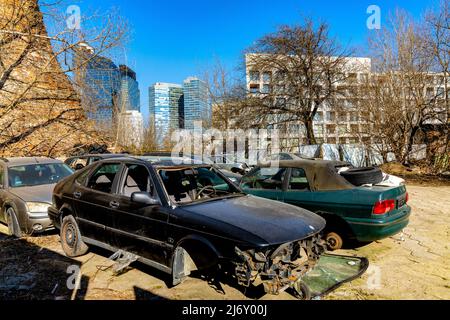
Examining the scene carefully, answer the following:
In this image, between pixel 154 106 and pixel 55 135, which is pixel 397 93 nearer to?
pixel 55 135

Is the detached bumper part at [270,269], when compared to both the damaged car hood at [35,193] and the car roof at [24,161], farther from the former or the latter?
the car roof at [24,161]

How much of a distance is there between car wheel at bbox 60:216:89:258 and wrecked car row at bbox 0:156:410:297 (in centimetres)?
2

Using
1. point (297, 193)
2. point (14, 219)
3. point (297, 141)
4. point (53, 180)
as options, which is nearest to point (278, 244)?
point (297, 193)

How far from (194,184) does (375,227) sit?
2.76 m

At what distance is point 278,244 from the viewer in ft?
9.50

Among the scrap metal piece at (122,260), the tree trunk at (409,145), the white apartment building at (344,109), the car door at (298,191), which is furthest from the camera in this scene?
the white apartment building at (344,109)

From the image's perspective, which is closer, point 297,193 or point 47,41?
point 297,193

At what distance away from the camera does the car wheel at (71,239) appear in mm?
4690

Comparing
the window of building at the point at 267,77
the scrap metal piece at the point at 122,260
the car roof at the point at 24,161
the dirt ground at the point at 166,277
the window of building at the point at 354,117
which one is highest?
the window of building at the point at 267,77

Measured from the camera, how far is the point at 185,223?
10.9 feet

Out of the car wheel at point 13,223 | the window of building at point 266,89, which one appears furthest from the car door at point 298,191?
the window of building at point 266,89

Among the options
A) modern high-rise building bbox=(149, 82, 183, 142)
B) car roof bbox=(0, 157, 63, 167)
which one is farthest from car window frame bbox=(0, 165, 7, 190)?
modern high-rise building bbox=(149, 82, 183, 142)

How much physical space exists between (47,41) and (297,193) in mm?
12558

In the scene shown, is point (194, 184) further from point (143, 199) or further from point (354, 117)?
point (354, 117)
